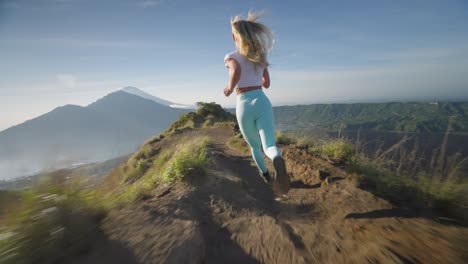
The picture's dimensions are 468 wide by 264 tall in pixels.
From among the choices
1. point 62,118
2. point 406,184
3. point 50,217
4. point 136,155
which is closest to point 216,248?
point 50,217

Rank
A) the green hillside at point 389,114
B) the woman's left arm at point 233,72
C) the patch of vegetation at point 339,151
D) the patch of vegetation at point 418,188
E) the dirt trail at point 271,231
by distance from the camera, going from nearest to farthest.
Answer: the dirt trail at point 271,231 → the patch of vegetation at point 418,188 → the woman's left arm at point 233,72 → the patch of vegetation at point 339,151 → the green hillside at point 389,114

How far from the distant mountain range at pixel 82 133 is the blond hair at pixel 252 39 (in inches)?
90.0

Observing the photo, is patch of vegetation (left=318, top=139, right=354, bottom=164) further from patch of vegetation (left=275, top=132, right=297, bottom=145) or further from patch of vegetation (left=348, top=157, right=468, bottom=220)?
patch of vegetation (left=275, top=132, right=297, bottom=145)

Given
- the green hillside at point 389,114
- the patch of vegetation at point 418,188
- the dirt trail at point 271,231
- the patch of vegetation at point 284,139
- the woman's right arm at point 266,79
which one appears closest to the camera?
the dirt trail at point 271,231

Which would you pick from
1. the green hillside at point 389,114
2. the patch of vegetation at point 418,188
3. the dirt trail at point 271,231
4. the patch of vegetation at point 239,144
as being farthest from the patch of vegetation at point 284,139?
the green hillside at point 389,114

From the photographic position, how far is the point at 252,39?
9.83 feet

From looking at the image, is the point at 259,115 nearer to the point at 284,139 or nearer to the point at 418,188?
the point at 418,188

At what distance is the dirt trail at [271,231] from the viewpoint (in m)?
1.96

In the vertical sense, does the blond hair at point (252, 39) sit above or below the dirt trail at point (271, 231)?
above

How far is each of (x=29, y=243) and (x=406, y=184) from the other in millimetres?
4794

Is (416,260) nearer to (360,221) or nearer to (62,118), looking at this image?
(360,221)

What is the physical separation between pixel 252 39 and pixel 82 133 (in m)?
18.6

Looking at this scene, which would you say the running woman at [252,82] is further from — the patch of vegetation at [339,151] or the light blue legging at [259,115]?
the patch of vegetation at [339,151]

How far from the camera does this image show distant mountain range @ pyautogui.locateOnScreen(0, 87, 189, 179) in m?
2.31
